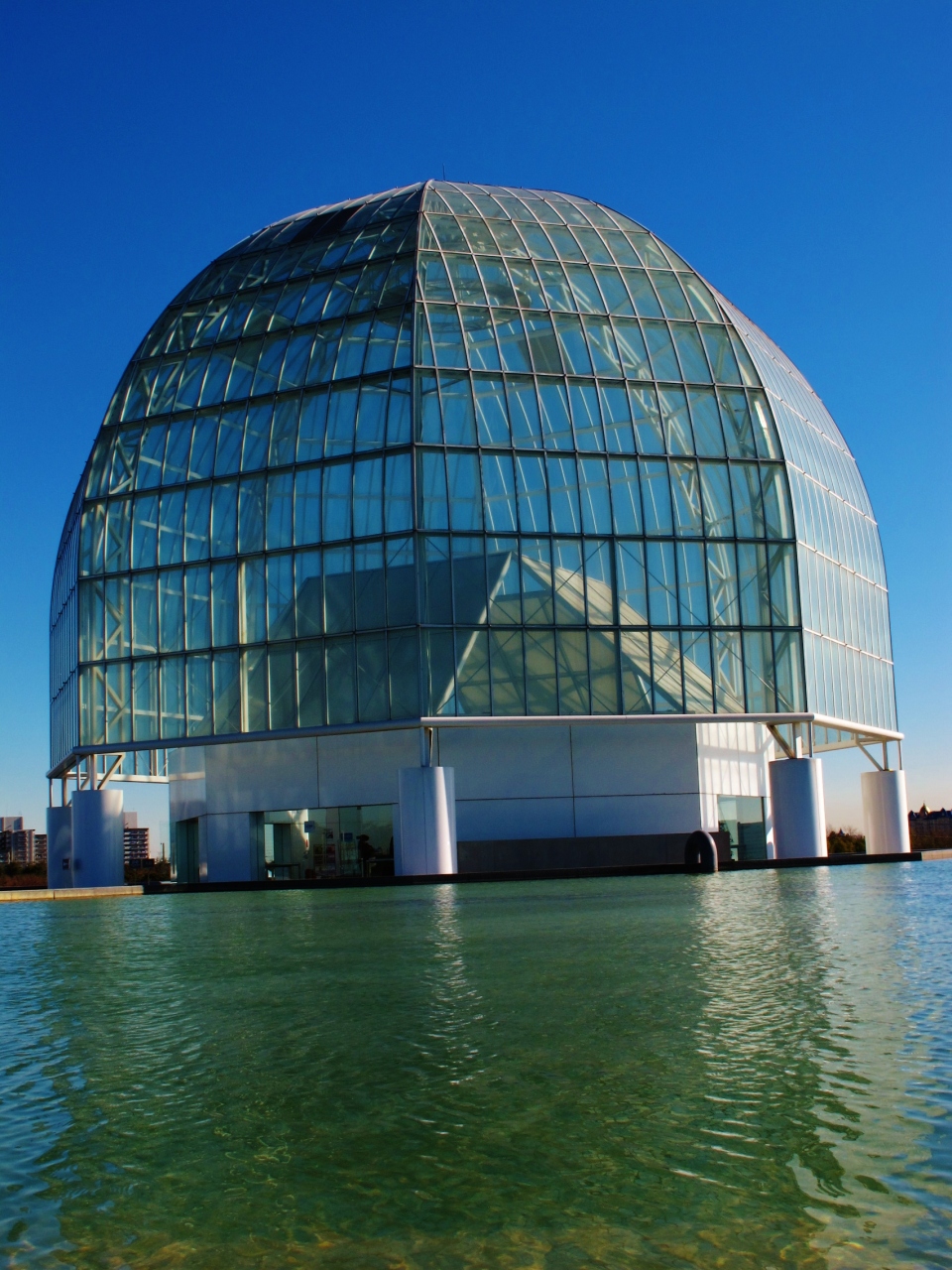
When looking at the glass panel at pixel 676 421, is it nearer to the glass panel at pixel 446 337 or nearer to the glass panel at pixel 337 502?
the glass panel at pixel 446 337

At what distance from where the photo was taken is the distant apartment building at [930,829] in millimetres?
62912

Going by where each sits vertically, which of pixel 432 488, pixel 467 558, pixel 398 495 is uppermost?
pixel 432 488

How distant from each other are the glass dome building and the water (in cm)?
2730

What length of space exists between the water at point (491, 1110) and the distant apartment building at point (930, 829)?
4764 cm

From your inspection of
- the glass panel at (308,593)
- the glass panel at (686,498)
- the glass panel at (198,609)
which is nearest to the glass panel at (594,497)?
the glass panel at (686,498)

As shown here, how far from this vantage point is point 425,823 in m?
40.1

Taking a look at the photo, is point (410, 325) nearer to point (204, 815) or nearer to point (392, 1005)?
point (204, 815)

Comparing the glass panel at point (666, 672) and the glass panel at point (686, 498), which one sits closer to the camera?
the glass panel at point (666, 672)

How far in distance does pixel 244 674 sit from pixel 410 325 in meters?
12.6

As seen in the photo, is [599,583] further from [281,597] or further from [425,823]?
[281,597]

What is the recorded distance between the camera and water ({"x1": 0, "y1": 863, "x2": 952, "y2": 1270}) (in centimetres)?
545

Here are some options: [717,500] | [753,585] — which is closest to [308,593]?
[717,500]

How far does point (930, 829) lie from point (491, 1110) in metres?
90.8

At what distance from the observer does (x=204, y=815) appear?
46.9m
